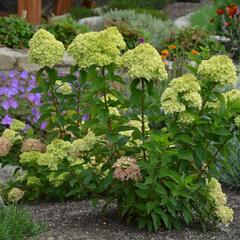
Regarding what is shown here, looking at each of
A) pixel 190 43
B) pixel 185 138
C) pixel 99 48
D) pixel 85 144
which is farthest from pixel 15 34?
pixel 185 138

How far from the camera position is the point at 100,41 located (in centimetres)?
377

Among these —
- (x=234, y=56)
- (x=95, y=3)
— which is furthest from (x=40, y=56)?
(x=95, y=3)

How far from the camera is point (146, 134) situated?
4016 millimetres

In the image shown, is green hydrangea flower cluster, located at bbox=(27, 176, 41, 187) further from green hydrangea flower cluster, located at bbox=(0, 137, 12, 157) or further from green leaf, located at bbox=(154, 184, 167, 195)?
green leaf, located at bbox=(154, 184, 167, 195)

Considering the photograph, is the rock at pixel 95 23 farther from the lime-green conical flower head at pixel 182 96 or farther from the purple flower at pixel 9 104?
the lime-green conical flower head at pixel 182 96

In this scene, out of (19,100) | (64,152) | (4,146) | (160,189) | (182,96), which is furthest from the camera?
(19,100)

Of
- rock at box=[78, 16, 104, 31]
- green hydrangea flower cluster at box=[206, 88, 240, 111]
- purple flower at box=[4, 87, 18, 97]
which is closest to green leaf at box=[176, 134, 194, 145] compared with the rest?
green hydrangea flower cluster at box=[206, 88, 240, 111]

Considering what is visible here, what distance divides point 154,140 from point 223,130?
0.37 metres

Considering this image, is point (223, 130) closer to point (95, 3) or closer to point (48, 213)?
point (48, 213)

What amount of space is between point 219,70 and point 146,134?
0.60 metres

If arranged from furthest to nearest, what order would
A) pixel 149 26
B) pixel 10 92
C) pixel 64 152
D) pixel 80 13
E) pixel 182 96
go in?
pixel 80 13 < pixel 149 26 < pixel 10 92 < pixel 64 152 < pixel 182 96

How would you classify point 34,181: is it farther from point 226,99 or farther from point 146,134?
point 226,99

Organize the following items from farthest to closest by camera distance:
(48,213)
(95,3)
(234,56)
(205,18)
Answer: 1. (95,3)
2. (205,18)
3. (234,56)
4. (48,213)

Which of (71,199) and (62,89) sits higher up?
(62,89)
